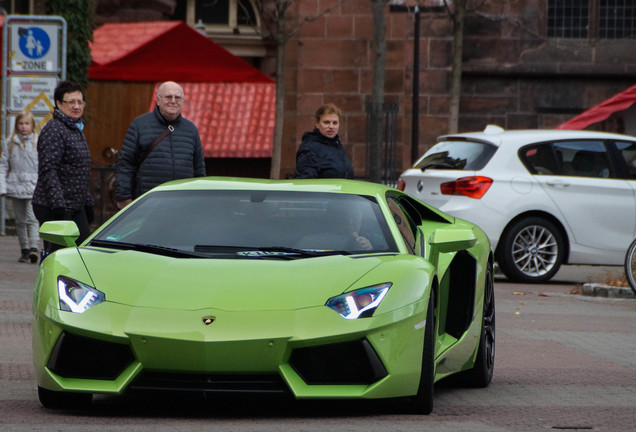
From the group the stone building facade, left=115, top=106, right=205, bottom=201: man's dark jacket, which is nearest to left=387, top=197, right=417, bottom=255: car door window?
left=115, top=106, right=205, bottom=201: man's dark jacket

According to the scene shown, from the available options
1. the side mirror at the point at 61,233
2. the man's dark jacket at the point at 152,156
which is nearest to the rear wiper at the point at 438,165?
the man's dark jacket at the point at 152,156

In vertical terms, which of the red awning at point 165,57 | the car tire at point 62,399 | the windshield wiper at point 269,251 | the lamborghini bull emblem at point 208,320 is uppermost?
the red awning at point 165,57

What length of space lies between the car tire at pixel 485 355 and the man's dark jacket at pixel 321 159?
9.40 ft

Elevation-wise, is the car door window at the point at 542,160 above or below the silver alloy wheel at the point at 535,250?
above

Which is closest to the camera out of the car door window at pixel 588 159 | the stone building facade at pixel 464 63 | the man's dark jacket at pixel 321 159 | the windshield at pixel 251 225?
the windshield at pixel 251 225

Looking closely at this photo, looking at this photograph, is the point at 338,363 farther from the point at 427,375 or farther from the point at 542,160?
the point at 542,160

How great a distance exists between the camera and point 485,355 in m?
7.89

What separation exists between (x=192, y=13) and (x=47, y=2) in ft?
26.9

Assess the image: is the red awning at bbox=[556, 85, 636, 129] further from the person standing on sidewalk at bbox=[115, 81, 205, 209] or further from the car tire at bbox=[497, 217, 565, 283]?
the person standing on sidewalk at bbox=[115, 81, 205, 209]

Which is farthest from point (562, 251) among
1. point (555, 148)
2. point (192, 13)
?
point (192, 13)

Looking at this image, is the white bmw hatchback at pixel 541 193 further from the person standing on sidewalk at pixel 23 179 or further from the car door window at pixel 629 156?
the person standing on sidewalk at pixel 23 179

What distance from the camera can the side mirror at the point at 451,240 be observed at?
7.01 m

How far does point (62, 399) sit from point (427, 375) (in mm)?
1688

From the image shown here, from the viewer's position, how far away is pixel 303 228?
278 inches
